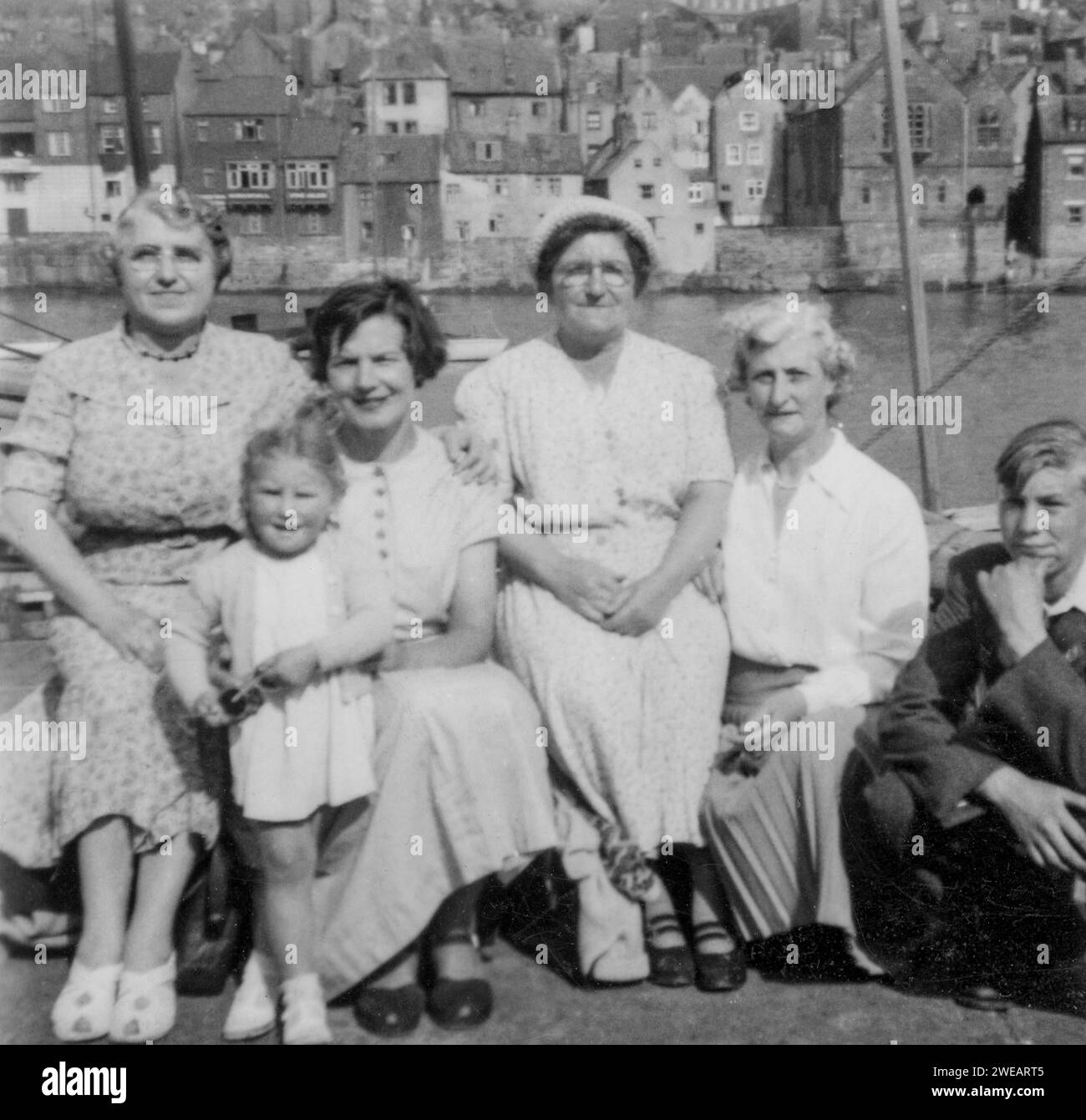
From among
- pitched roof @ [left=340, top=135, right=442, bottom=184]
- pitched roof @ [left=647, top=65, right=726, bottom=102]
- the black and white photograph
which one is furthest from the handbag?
pitched roof @ [left=647, top=65, right=726, bottom=102]

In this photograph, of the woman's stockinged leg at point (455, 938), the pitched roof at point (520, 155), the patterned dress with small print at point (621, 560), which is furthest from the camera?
the pitched roof at point (520, 155)

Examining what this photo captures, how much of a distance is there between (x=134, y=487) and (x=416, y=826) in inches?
30.2

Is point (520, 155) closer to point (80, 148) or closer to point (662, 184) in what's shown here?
point (662, 184)

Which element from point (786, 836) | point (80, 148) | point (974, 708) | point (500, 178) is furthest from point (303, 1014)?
point (80, 148)

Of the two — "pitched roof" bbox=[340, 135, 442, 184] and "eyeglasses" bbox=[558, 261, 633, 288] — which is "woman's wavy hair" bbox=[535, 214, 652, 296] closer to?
"eyeglasses" bbox=[558, 261, 633, 288]

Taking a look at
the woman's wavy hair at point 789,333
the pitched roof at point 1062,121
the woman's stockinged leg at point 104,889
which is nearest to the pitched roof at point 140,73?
the woman's wavy hair at point 789,333

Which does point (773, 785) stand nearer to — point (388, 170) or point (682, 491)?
point (682, 491)

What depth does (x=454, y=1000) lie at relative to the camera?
2256mm

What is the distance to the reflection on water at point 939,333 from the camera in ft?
11.6

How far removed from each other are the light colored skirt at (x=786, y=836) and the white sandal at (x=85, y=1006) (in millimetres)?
1035

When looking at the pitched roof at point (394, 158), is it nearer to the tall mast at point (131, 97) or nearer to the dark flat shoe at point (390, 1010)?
the tall mast at point (131, 97)

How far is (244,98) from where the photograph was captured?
11.0 feet
